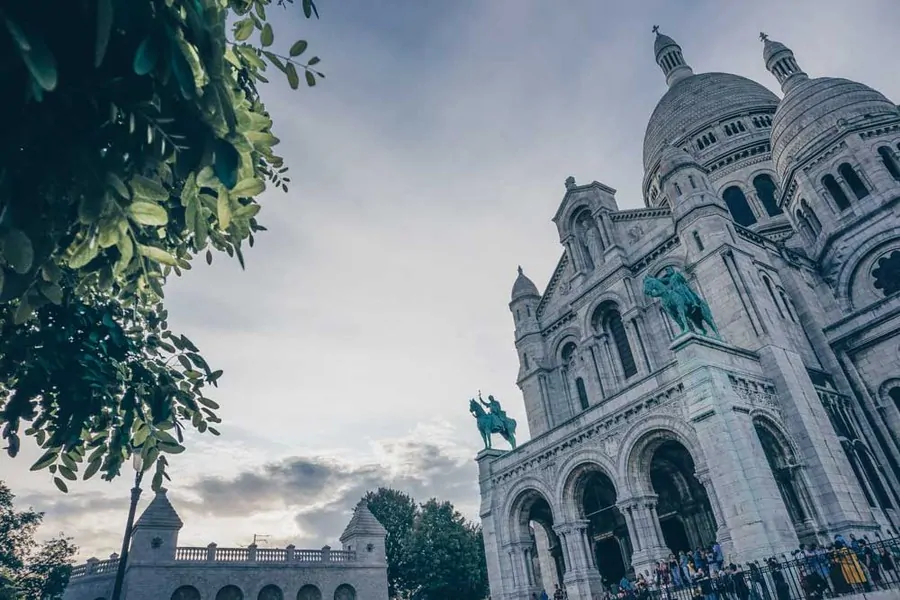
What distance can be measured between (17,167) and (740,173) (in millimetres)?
39552

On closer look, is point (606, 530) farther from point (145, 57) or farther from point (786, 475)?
point (145, 57)

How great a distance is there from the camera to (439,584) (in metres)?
39.1

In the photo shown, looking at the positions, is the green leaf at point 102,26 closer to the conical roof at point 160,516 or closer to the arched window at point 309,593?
the conical roof at point 160,516

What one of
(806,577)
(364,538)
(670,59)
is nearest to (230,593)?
(364,538)

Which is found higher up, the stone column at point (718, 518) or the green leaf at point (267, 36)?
the green leaf at point (267, 36)

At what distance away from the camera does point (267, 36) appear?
13.9 ft

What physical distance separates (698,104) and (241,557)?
1675 inches

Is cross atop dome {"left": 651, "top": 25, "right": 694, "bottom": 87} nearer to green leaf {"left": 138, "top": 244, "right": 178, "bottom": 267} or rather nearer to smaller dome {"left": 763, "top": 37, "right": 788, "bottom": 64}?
smaller dome {"left": 763, "top": 37, "right": 788, "bottom": 64}

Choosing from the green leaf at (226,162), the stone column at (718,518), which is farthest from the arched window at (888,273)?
the green leaf at (226,162)

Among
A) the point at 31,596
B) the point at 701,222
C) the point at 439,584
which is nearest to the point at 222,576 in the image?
the point at 31,596

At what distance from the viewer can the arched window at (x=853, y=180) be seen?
83.4ft

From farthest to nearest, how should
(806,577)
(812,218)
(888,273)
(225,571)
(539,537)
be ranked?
(225,571)
(812,218)
(539,537)
(888,273)
(806,577)

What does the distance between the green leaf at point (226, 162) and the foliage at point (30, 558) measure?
30.7 metres

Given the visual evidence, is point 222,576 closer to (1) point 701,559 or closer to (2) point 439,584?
(2) point 439,584
